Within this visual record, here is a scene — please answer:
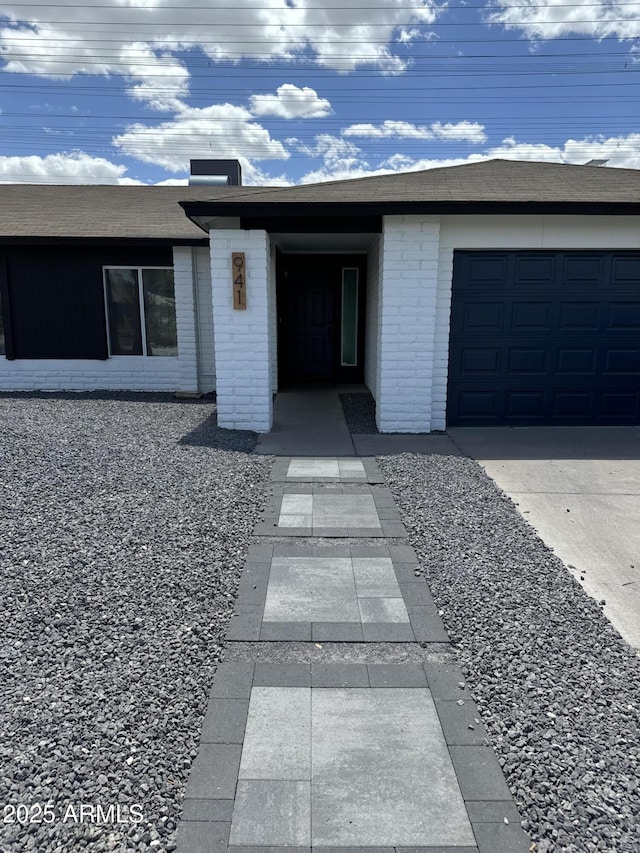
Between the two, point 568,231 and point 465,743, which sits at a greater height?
point 568,231

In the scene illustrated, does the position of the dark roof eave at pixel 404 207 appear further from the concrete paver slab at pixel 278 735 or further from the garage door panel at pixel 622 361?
the concrete paver slab at pixel 278 735

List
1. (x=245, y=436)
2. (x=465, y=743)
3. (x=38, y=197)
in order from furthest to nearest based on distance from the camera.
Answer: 1. (x=38, y=197)
2. (x=245, y=436)
3. (x=465, y=743)

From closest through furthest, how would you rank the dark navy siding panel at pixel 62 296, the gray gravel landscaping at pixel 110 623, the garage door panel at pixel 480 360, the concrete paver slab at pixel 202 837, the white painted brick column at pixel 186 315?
the concrete paver slab at pixel 202 837
the gray gravel landscaping at pixel 110 623
the garage door panel at pixel 480 360
the white painted brick column at pixel 186 315
the dark navy siding panel at pixel 62 296

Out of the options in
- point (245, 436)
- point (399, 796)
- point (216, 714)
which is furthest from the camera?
point (245, 436)

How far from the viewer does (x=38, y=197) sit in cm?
1252

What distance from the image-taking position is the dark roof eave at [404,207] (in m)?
6.61

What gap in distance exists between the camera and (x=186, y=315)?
382 inches

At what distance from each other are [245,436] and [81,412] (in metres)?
2.89

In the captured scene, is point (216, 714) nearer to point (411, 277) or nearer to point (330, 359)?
point (411, 277)

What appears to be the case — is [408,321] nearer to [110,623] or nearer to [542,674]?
[542,674]

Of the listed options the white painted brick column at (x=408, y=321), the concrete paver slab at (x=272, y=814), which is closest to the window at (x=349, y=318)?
the white painted brick column at (x=408, y=321)

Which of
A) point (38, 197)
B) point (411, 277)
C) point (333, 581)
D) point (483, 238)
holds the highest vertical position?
point (38, 197)

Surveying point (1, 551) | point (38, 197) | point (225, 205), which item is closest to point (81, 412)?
point (225, 205)

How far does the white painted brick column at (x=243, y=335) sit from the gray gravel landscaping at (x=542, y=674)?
3.27 metres
